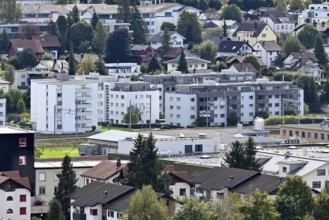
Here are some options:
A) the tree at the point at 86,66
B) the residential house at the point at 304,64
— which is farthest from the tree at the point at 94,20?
the residential house at the point at 304,64

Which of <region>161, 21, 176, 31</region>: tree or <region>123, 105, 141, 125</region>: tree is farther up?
<region>161, 21, 176, 31</region>: tree

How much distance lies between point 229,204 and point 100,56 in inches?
1324

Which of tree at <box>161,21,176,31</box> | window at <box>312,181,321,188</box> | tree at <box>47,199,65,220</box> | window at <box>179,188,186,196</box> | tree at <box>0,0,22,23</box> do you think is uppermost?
tree at <box>0,0,22,23</box>

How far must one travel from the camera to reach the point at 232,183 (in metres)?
34.1

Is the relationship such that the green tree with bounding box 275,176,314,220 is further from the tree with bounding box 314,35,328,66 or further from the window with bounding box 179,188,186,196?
the tree with bounding box 314,35,328,66

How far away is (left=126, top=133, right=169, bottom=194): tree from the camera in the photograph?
34500mm

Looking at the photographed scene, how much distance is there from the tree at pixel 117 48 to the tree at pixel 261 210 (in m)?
33.8

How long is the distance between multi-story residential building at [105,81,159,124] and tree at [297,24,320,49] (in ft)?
44.3

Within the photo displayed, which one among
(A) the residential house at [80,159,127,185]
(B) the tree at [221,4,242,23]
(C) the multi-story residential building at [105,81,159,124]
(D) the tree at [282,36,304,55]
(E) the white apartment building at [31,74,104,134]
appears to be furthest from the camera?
(B) the tree at [221,4,242,23]

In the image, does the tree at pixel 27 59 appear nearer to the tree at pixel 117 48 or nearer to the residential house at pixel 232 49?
the tree at pixel 117 48

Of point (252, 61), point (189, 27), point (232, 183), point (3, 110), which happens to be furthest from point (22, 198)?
point (189, 27)

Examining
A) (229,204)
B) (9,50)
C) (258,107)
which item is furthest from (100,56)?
(229,204)

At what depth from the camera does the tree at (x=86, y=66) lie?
200ft

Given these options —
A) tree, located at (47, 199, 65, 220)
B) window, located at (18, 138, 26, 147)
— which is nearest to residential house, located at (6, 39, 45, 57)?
window, located at (18, 138, 26, 147)
